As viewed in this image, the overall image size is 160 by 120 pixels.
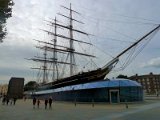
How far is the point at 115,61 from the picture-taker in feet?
133

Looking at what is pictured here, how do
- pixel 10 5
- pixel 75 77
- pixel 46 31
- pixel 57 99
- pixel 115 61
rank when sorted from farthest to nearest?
pixel 46 31
pixel 57 99
pixel 75 77
pixel 115 61
pixel 10 5

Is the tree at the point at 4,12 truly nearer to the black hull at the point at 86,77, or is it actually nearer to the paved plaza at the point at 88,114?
the paved plaza at the point at 88,114

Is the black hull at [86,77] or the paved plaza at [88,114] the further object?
the black hull at [86,77]

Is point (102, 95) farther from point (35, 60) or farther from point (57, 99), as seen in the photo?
point (35, 60)

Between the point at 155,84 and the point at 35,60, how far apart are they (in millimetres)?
80723

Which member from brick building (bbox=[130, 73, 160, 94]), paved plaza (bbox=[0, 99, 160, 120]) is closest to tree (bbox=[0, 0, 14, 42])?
paved plaza (bbox=[0, 99, 160, 120])

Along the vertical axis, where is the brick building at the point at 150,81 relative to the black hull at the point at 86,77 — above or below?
above

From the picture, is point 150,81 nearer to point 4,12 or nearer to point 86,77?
point 86,77

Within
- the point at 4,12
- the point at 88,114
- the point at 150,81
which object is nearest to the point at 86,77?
the point at 88,114

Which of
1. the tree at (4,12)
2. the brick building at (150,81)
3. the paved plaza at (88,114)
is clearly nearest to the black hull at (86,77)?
the paved plaza at (88,114)

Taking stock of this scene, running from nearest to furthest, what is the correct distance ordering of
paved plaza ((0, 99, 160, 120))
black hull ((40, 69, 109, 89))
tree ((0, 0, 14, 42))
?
1. tree ((0, 0, 14, 42))
2. paved plaza ((0, 99, 160, 120))
3. black hull ((40, 69, 109, 89))

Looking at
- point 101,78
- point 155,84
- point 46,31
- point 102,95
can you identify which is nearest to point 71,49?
point 46,31

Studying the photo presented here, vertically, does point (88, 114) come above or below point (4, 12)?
below

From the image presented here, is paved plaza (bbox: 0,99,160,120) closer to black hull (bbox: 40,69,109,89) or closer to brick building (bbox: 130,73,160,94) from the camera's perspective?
black hull (bbox: 40,69,109,89)
